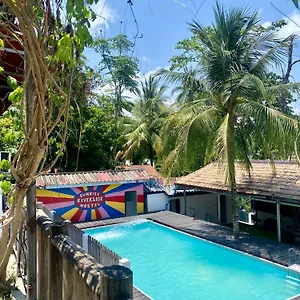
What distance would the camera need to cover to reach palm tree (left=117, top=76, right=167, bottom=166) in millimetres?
23984

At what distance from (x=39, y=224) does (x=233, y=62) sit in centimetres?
1093

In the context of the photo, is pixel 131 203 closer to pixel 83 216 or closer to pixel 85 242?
pixel 83 216

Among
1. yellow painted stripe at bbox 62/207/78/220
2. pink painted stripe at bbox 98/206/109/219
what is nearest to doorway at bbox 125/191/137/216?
pink painted stripe at bbox 98/206/109/219

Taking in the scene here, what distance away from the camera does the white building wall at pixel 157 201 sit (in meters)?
19.1

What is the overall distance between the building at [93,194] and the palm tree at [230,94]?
227 inches

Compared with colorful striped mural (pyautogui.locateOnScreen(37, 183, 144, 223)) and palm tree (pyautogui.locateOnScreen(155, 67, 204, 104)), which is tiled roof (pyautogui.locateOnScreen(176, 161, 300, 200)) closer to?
colorful striped mural (pyautogui.locateOnScreen(37, 183, 144, 223))

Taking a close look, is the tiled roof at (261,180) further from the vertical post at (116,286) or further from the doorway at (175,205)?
the vertical post at (116,286)

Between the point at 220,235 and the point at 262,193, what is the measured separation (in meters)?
2.51

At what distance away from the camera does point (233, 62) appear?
41.7 feet

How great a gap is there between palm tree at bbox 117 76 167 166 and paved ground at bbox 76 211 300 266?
272 inches

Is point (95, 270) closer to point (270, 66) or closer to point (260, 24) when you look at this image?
point (270, 66)

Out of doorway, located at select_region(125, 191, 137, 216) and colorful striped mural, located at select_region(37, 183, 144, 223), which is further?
doorway, located at select_region(125, 191, 137, 216)

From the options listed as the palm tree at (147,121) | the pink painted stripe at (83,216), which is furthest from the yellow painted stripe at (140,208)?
the palm tree at (147,121)

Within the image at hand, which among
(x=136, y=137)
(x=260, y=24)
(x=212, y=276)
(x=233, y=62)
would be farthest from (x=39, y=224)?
(x=136, y=137)
